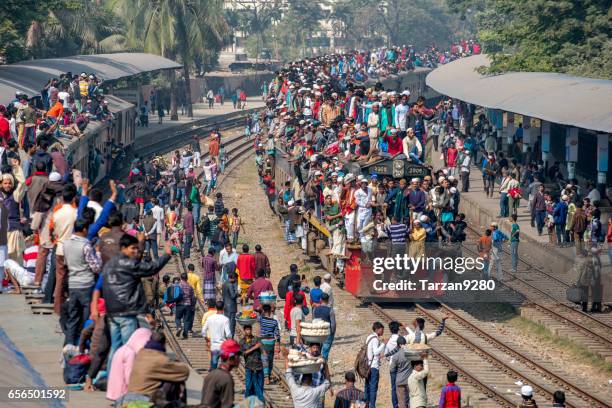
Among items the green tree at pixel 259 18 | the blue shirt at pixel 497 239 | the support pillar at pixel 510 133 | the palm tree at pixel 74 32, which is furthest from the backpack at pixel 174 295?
the green tree at pixel 259 18

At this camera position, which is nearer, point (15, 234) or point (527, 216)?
point (15, 234)

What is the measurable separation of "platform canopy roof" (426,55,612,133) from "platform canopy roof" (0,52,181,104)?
44.1 ft

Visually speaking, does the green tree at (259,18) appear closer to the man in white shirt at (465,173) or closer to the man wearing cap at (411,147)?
the man in white shirt at (465,173)

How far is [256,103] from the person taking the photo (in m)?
84.1

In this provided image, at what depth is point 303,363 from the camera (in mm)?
15633

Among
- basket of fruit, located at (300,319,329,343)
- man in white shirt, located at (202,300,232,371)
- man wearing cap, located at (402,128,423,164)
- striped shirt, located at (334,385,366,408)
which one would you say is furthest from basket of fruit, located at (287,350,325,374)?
man wearing cap, located at (402,128,423,164)

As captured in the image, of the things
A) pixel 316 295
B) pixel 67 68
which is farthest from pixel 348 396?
pixel 67 68

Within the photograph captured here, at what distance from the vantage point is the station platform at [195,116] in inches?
2347

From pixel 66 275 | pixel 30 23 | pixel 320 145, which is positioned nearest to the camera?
pixel 66 275

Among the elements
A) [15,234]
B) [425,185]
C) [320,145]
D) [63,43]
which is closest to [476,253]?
[425,185]

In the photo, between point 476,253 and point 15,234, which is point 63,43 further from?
point 15,234

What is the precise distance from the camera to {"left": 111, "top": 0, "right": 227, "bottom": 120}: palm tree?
220 feet

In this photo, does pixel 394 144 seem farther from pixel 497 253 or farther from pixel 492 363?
pixel 492 363

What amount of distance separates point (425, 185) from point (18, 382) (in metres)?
14.7
